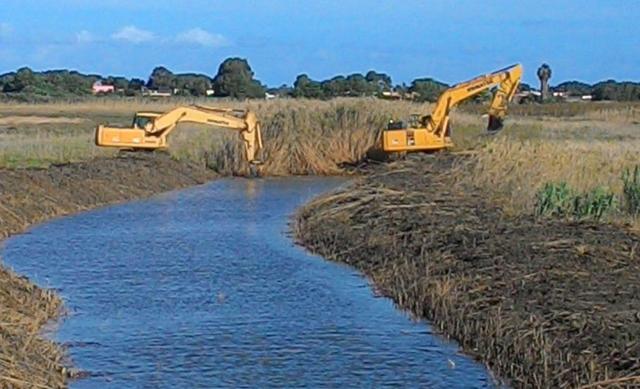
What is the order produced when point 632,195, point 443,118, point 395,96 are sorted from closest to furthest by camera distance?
point 632,195, point 443,118, point 395,96

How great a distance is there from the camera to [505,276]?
14.2 m

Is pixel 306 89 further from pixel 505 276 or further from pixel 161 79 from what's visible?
pixel 505 276

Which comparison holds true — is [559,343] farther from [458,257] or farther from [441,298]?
[458,257]

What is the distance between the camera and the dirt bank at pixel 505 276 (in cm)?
1082

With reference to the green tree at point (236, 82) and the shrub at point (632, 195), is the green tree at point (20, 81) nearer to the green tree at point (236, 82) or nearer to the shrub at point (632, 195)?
the green tree at point (236, 82)

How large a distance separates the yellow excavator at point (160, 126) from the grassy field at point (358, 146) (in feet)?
6.29

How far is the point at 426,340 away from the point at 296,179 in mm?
23598

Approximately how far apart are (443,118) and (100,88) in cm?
7134

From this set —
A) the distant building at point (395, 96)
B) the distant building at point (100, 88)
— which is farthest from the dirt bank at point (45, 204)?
the distant building at point (100, 88)

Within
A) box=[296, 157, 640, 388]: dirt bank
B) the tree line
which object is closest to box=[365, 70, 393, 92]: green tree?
the tree line

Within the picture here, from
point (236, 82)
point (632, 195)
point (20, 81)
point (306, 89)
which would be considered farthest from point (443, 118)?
point (20, 81)

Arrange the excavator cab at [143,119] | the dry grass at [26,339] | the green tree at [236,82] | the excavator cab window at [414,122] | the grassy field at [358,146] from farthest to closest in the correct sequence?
the green tree at [236,82] < the excavator cab window at [414,122] < the excavator cab at [143,119] < the grassy field at [358,146] < the dry grass at [26,339]

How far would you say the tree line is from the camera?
77.8 m

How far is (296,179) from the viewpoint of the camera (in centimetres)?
3638
